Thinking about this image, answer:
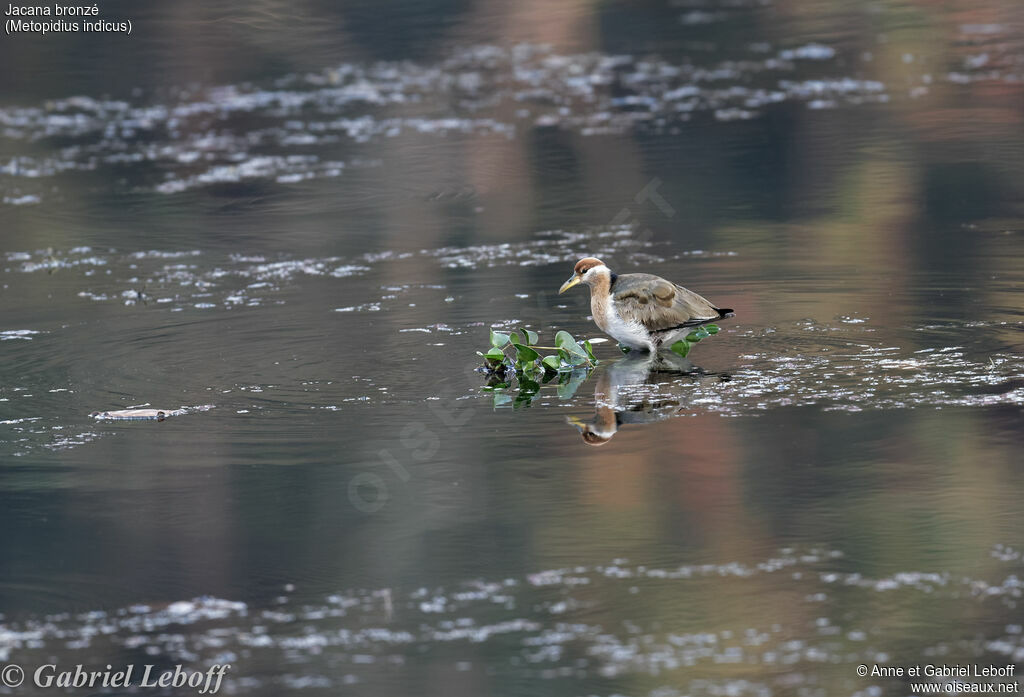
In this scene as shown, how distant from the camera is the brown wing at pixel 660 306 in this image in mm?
8586

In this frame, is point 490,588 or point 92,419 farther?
point 92,419

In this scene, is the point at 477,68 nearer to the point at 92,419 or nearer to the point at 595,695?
the point at 92,419

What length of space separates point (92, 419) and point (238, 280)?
129 inches

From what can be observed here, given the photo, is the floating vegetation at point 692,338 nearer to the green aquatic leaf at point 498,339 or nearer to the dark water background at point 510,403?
the dark water background at point 510,403

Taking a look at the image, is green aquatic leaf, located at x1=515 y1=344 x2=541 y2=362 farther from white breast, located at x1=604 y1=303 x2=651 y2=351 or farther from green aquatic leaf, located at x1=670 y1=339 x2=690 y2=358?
green aquatic leaf, located at x1=670 y1=339 x2=690 y2=358

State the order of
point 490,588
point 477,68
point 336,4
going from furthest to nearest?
point 336,4 < point 477,68 < point 490,588

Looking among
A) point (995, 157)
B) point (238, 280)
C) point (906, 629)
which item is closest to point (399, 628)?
point (906, 629)

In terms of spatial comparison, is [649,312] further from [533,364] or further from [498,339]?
[498,339]

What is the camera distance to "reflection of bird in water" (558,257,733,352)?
860cm

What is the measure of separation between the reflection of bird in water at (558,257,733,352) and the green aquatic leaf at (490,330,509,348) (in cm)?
60

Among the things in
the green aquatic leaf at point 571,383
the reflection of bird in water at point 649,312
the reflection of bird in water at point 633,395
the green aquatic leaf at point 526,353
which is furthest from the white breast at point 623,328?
the green aquatic leaf at point 526,353

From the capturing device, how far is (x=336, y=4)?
23.4 meters

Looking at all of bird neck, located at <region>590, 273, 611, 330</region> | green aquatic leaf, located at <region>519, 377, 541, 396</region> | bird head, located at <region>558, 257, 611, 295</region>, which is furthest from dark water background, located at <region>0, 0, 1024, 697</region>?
bird head, located at <region>558, 257, 611, 295</region>

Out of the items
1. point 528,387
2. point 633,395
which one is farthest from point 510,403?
point 633,395
